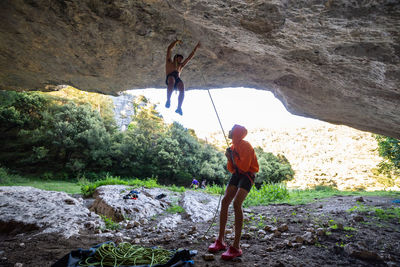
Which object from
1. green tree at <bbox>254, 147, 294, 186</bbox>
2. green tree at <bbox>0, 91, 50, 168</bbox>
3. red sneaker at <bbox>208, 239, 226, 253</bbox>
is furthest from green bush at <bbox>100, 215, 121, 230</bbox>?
green tree at <bbox>0, 91, 50, 168</bbox>

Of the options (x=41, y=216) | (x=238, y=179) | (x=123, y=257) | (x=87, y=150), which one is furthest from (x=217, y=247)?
(x=87, y=150)

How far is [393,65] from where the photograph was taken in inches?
108

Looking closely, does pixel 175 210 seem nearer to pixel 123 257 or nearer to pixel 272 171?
pixel 123 257

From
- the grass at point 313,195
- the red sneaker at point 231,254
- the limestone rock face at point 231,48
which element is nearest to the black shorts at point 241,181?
the red sneaker at point 231,254

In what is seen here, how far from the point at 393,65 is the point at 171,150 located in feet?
44.8

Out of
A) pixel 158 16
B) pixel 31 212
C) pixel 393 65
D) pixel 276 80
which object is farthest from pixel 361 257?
pixel 31 212

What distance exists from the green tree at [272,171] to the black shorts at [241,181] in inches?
493

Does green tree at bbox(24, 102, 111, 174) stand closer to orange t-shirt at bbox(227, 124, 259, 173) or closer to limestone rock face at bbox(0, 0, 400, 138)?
limestone rock face at bbox(0, 0, 400, 138)

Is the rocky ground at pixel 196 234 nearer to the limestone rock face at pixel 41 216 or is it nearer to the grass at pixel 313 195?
the limestone rock face at pixel 41 216

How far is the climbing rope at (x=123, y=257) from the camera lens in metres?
2.12

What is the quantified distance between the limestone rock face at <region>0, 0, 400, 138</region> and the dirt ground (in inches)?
89.7

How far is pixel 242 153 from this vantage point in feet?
8.31

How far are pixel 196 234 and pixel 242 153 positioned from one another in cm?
184

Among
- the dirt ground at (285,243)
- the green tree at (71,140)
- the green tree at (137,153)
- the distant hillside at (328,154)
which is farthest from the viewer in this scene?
the green tree at (137,153)
